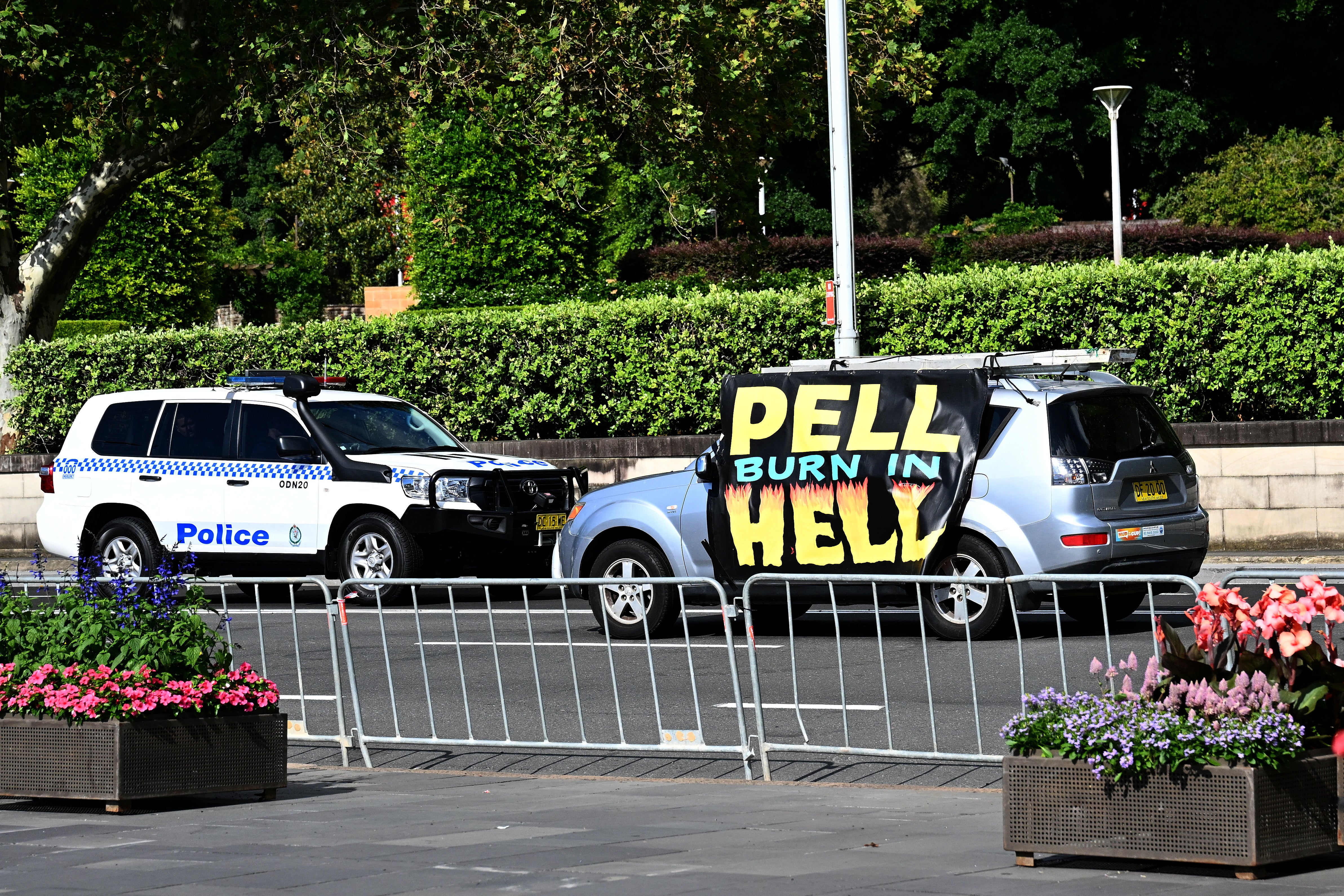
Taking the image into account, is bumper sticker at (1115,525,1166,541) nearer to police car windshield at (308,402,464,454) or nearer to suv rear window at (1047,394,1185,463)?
suv rear window at (1047,394,1185,463)

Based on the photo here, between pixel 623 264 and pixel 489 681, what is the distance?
111 ft

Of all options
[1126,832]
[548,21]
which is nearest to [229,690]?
[1126,832]

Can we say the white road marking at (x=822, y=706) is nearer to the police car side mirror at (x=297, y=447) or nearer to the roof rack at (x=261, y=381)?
the police car side mirror at (x=297, y=447)

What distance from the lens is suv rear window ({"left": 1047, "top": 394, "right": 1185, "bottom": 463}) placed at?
12.6m

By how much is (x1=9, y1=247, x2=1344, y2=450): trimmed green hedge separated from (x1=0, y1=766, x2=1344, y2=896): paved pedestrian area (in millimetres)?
11681

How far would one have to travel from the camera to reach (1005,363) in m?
13.2

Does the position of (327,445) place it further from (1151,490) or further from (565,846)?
(565,846)

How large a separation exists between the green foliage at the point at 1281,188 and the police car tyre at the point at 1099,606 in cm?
3033

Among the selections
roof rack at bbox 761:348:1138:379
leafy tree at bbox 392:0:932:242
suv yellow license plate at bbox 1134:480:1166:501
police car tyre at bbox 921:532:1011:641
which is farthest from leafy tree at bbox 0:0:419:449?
suv yellow license plate at bbox 1134:480:1166:501

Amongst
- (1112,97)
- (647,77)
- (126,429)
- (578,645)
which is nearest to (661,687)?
(578,645)

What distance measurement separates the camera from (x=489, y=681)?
10523 mm

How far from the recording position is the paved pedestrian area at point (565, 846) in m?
5.86

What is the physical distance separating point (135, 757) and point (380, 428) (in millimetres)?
10389

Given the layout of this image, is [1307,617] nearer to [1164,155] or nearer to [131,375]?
[131,375]
